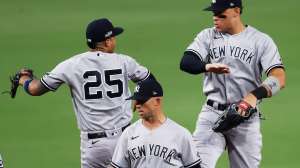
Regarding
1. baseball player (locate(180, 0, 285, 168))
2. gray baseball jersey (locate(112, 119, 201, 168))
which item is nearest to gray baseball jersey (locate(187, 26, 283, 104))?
baseball player (locate(180, 0, 285, 168))

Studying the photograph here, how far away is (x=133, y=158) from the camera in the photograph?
8305 millimetres

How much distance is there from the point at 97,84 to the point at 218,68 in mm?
1118

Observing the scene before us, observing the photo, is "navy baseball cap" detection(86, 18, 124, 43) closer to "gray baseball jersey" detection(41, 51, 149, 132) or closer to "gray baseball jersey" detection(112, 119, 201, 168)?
"gray baseball jersey" detection(41, 51, 149, 132)

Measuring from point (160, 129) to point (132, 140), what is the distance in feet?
0.78

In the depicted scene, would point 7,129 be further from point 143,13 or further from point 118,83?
point 143,13

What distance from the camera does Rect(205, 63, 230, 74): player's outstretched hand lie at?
29.7 feet

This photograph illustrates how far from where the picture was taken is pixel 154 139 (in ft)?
27.0

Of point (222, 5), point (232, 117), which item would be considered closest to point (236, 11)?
point (222, 5)

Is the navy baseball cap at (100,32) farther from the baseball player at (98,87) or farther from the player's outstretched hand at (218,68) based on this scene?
the player's outstretched hand at (218,68)

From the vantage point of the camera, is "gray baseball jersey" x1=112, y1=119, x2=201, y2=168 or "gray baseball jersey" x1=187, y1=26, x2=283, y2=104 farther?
"gray baseball jersey" x1=187, y1=26, x2=283, y2=104

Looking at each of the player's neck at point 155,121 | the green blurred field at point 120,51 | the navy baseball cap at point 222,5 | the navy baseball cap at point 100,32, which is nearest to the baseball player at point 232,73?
the navy baseball cap at point 222,5

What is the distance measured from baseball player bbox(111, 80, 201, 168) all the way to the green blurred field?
3412 millimetres

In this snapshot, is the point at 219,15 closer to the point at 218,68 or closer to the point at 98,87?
the point at 218,68

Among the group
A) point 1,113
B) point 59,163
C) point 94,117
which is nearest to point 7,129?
point 1,113
